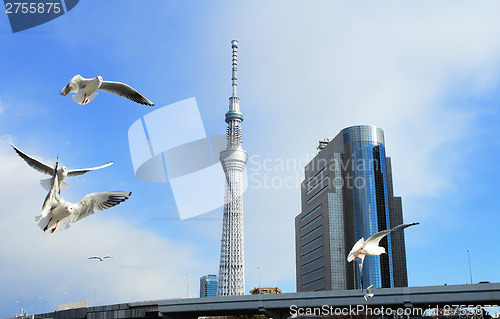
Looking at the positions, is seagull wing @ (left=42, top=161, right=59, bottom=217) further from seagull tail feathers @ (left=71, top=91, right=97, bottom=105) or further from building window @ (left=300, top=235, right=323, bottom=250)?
building window @ (left=300, top=235, right=323, bottom=250)

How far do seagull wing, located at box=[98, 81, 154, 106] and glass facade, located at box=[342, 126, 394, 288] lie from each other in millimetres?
124760

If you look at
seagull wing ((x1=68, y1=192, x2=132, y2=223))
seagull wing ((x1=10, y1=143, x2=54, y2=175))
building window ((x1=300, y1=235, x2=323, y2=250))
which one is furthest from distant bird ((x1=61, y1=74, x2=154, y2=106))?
building window ((x1=300, y1=235, x2=323, y2=250))

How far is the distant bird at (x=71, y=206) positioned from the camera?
21.7 m

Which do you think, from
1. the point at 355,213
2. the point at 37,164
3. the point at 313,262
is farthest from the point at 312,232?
the point at 37,164

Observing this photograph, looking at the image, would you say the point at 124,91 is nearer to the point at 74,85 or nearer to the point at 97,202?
the point at 74,85

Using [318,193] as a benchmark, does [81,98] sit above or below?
below

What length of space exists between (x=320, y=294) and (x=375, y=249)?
187ft

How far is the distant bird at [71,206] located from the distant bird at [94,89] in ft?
16.5

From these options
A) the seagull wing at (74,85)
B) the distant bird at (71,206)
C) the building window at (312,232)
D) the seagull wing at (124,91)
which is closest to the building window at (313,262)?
the building window at (312,232)

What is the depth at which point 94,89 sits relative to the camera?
26547 mm

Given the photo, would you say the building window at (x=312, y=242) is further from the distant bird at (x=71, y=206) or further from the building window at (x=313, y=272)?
the distant bird at (x=71, y=206)

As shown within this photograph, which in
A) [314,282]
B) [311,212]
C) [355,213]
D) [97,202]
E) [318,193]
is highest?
[318,193]

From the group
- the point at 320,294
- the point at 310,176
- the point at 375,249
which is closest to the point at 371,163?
the point at 310,176

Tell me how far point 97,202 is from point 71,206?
991mm
